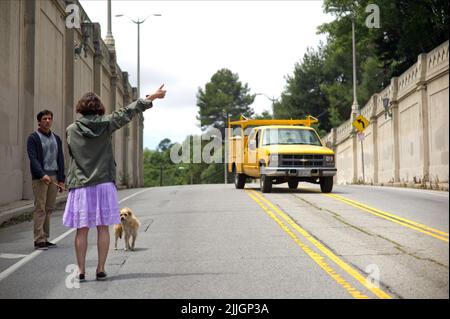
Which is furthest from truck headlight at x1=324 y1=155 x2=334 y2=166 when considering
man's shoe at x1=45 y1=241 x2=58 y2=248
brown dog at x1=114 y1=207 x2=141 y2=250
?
man's shoe at x1=45 y1=241 x2=58 y2=248

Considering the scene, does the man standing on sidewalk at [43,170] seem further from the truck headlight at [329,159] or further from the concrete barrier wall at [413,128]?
the concrete barrier wall at [413,128]

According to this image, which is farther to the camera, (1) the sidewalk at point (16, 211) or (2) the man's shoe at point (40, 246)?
(1) the sidewalk at point (16, 211)

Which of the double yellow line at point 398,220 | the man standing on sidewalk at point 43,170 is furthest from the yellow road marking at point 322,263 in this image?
the man standing on sidewalk at point 43,170

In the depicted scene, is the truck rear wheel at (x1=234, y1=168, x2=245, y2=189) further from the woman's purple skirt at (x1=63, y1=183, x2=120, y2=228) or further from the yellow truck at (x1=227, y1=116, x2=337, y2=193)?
the woman's purple skirt at (x1=63, y1=183, x2=120, y2=228)

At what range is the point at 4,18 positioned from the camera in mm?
16609

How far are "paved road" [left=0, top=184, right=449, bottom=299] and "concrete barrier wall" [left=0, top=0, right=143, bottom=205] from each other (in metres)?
3.59

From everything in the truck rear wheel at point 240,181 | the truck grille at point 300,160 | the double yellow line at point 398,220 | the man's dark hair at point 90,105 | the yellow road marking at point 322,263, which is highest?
the man's dark hair at point 90,105

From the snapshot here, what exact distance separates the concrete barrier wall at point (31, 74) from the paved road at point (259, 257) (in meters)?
3.59

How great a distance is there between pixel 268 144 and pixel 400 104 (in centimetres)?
1290

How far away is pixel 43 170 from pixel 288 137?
12083 mm

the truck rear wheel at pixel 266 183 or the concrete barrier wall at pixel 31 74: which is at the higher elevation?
the concrete barrier wall at pixel 31 74

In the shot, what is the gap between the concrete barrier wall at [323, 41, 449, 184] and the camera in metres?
24.0

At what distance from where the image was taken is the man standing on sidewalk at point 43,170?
31.0 ft

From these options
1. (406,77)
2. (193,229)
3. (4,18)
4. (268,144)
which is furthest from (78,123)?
(406,77)
